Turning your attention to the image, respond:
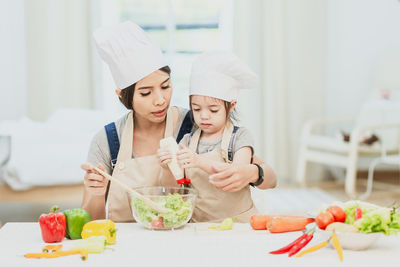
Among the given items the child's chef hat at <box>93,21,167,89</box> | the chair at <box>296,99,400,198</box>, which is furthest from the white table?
the chair at <box>296,99,400,198</box>

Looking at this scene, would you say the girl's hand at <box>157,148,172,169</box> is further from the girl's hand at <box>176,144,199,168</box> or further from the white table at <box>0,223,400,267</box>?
the white table at <box>0,223,400,267</box>

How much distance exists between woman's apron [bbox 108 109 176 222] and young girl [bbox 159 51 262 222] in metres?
0.11

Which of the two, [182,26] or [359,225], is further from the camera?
[182,26]

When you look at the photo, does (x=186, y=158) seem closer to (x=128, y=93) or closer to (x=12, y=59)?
(x=128, y=93)

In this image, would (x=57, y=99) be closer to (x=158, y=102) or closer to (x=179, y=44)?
(x=179, y=44)

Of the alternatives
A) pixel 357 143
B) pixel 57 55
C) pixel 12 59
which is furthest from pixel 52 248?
pixel 12 59

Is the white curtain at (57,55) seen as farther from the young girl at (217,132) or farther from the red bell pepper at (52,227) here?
the red bell pepper at (52,227)

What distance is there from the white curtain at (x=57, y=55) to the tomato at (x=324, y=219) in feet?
14.7

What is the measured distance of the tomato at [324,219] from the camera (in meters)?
1.40

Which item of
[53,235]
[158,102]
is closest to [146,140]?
[158,102]

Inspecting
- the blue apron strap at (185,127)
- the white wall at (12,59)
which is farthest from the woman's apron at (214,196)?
the white wall at (12,59)

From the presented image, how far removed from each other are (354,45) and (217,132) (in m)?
4.46

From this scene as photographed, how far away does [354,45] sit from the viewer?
→ 5.80 metres

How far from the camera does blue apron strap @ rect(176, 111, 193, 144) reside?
188cm
